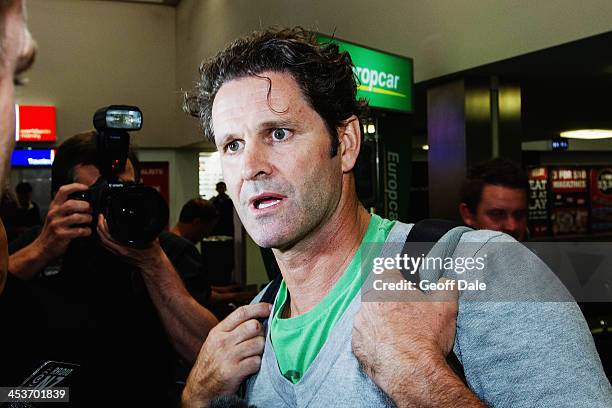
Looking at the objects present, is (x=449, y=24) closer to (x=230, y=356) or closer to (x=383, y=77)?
(x=383, y=77)

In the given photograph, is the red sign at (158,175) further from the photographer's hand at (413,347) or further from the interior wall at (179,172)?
the photographer's hand at (413,347)

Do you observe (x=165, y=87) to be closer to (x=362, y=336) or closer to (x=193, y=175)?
(x=193, y=175)

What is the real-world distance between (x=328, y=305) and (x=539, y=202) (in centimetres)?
920

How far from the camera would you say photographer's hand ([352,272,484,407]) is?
0.82 m

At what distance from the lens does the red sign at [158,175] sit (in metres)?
8.38

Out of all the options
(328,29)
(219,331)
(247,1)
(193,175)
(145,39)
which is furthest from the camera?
(193,175)

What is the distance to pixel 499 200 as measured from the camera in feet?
8.13

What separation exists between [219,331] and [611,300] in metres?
2.24

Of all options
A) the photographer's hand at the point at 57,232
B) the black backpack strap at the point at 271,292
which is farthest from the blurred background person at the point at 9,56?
the photographer's hand at the point at 57,232

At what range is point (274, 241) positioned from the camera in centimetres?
110

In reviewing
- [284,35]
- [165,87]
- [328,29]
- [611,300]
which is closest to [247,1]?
[328,29]

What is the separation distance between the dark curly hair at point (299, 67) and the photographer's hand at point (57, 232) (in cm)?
47

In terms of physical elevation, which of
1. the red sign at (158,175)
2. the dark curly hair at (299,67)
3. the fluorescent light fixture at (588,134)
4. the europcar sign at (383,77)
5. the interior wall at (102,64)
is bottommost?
the dark curly hair at (299,67)

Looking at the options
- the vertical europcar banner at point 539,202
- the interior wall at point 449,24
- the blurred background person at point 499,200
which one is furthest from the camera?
the vertical europcar banner at point 539,202
